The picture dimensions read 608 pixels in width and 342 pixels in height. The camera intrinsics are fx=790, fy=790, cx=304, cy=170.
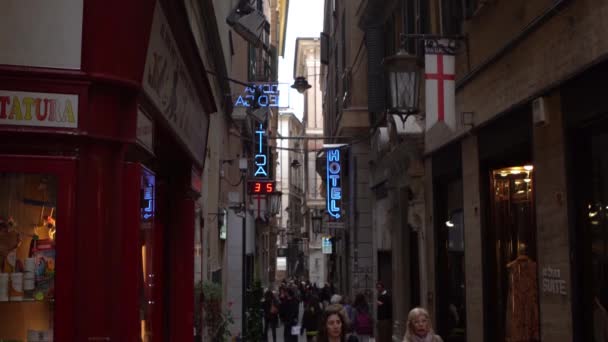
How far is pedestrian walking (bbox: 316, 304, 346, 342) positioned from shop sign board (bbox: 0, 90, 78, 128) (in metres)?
2.42

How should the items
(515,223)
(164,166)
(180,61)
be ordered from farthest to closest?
1. (515,223)
2. (164,166)
3. (180,61)

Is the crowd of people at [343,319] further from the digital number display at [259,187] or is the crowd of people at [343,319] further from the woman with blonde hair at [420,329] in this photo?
the digital number display at [259,187]

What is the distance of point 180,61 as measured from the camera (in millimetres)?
7289

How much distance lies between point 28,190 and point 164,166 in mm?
4988

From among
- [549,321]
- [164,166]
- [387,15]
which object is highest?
[387,15]

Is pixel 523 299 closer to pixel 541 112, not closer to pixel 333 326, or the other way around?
pixel 541 112

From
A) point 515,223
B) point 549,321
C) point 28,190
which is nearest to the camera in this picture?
point 28,190

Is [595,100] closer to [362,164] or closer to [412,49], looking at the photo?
[412,49]

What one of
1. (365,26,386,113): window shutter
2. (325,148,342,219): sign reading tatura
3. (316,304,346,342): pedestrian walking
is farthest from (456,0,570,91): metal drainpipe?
(325,148,342,219): sign reading tatura

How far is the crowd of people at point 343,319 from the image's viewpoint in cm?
596

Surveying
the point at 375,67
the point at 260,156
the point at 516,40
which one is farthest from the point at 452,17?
the point at 260,156

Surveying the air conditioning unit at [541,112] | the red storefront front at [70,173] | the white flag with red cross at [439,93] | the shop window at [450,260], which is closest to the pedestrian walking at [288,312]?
the shop window at [450,260]

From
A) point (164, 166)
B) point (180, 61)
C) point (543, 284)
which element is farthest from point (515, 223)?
point (180, 61)

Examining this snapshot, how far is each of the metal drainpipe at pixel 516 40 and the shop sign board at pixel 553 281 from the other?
2819mm
